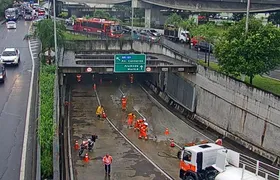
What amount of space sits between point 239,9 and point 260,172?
4452cm

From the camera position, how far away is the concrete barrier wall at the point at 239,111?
27.4 metres

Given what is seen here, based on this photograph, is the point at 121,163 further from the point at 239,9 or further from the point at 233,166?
the point at 239,9

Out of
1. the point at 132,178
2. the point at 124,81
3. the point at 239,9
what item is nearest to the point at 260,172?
the point at 132,178

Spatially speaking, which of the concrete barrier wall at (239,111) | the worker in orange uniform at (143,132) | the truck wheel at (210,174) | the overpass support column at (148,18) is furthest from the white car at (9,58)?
the overpass support column at (148,18)

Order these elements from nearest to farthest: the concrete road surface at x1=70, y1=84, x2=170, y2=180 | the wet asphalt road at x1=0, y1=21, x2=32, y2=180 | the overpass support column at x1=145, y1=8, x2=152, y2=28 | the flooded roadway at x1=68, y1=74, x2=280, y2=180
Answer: the wet asphalt road at x1=0, y1=21, x2=32, y2=180 → the concrete road surface at x1=70, y1=84, x2=170, y2=180 → the flooded roadway at x1=68, y1=74, x2=280, y2=180 → the overpass support column at x1=145, y1=8, x2=152, y2=28

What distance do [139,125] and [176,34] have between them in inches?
1159

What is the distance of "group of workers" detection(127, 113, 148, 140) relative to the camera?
102 feet

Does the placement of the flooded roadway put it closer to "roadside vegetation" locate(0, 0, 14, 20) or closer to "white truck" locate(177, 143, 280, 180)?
"white truck" locate(177, 143, 280, 180)

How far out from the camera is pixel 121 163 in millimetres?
26359

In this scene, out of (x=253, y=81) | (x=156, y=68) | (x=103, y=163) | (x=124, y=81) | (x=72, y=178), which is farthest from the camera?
(x=124, y=81)

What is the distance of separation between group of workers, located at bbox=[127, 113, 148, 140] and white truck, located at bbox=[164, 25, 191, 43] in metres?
23.3

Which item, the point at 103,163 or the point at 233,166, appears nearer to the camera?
the point at 233,166

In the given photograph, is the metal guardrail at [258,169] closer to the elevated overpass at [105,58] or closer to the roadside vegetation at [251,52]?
the roadside vegetation at [251,52]

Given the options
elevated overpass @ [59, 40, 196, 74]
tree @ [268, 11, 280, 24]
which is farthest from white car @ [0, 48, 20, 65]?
tree @ [268, 11, 280, 24]
